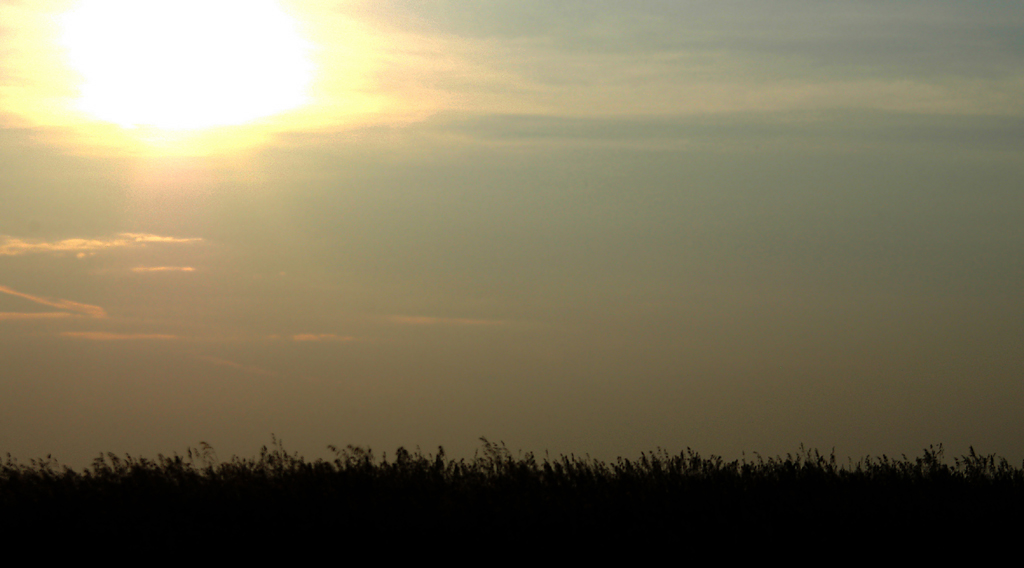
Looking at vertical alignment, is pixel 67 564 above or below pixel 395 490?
below

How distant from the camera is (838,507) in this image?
8.09 metres

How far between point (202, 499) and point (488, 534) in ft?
8.08

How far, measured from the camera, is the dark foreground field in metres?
7.38

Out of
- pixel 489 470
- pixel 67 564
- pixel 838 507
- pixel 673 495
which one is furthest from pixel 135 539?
pixel 838 507

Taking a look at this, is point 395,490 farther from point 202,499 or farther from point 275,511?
point 202,499

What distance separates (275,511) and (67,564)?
1529 mm

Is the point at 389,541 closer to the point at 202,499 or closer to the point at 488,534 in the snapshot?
the point at 488,534

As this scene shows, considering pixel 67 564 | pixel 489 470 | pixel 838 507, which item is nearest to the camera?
pixel 67 564

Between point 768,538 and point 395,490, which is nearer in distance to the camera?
point 768,538

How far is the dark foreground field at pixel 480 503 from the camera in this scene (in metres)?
7.38

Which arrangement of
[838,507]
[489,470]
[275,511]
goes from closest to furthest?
1. [275,511]
2. [838,507]
3. [489,470]

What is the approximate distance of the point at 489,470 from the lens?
9.10 m

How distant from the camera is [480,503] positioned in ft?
25.6

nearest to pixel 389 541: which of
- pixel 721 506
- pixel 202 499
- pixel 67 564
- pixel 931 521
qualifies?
pixel 202 499
